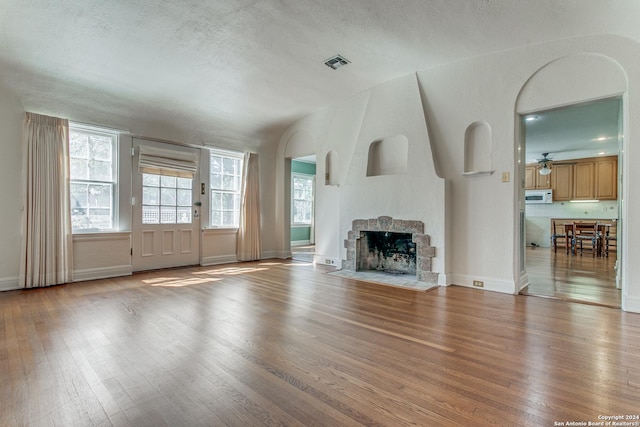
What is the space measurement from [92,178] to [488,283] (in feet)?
19.2

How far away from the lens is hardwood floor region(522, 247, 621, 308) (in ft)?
11.7

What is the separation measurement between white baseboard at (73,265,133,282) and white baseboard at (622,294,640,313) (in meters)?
6.40

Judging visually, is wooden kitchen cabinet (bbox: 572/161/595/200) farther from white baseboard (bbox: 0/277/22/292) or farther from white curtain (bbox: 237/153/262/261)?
white baseboard (bbox: 0/277/22/292)

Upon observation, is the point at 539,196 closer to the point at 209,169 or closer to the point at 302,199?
the point at 302,199

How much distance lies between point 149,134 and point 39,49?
6.09 feet

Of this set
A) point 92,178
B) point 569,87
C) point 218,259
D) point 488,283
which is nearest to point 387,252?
point 488,283

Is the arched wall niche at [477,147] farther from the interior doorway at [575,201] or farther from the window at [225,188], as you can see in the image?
the window at [225,188]

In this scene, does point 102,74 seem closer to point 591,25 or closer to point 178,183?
point 178,183

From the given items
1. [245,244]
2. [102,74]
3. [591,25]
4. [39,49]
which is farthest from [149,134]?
[591,25]

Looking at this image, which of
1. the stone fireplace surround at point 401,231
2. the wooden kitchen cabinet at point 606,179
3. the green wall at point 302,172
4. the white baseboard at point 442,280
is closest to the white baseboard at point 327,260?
the stone fireplace surround at point 401,231

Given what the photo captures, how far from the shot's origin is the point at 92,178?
4617 mm

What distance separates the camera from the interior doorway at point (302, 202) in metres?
9.44

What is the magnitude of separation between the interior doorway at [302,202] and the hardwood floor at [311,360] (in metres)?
5.92

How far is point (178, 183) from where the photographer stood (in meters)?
5.55
